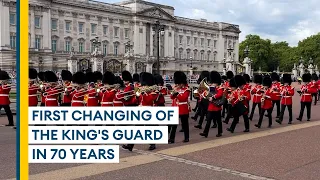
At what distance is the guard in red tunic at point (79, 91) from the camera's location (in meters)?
9.95

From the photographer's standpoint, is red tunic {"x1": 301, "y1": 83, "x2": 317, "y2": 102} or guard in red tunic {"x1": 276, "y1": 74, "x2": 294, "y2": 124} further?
red tunic {"x1": 301, "y1": 83, "x2": 317, "y2": 102}

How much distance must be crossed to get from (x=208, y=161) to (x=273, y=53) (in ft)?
305

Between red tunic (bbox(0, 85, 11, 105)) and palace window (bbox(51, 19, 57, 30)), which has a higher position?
palace window (bbox(51, 19, 57, 30))

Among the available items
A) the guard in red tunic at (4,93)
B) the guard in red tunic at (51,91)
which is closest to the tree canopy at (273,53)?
the guard in red tunic at (51,91)

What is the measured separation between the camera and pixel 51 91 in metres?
10.8

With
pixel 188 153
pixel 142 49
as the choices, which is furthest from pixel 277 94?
pixel 142 49

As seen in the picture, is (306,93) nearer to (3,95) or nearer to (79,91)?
(79,91)

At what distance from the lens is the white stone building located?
4778 cm

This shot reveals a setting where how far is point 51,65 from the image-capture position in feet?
156

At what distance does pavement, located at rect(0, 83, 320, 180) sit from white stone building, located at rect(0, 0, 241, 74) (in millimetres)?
32467

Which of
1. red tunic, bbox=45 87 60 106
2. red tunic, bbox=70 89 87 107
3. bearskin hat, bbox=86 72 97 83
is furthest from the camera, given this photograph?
bearskin hat, bbox=86 72 97 83

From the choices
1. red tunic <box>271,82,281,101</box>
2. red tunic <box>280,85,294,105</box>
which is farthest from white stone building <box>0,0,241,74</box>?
red tunic <box>280,85,294,105</box>

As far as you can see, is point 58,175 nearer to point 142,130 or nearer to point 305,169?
point 142,130

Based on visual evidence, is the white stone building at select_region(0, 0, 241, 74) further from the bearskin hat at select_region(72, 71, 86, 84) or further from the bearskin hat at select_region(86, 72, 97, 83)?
the bearskin hat at select_region(72, 71, 86, 84)
